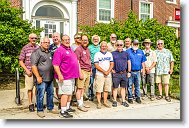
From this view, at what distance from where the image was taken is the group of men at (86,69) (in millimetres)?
6847

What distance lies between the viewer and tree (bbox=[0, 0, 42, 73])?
34.1 ft

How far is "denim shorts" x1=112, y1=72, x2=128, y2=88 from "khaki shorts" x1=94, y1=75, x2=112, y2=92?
20 cm

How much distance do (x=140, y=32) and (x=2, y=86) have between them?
607 centimetres

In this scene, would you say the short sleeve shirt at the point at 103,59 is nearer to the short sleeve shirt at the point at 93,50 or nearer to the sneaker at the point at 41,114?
Answer: the short sleeve shirt at the point at 93,50

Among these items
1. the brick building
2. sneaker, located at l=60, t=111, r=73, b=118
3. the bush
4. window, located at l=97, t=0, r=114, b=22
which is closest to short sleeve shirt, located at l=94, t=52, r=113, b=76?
sneaker, located at l=60, t=111, r=73, b=118

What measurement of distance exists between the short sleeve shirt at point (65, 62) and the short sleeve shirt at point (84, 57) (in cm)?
69

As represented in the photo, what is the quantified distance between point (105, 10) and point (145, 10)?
3.75 metres

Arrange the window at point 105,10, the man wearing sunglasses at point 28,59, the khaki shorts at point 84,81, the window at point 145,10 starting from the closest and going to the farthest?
the man wearing sunglasses at point 28,59 → the khaki shorts at point 84,81 → the window at point 105,10 → the window at point 145,10

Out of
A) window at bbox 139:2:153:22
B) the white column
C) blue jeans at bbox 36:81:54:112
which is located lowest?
blue jeans at bbox 36:81:54:112

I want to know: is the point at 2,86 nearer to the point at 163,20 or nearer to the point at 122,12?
the point at 122,12

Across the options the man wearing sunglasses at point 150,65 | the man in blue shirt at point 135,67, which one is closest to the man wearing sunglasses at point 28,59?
the man in blue shirt at point 135,67

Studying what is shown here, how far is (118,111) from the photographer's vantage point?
25.1ft

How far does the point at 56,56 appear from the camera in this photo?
673 cm

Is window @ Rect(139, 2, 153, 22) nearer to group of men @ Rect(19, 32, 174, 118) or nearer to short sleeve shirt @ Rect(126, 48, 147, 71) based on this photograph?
group of men @ Rect(19, 32, 174, 118)
